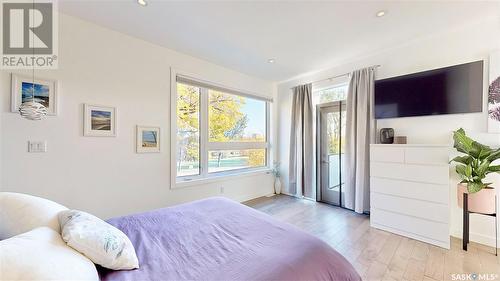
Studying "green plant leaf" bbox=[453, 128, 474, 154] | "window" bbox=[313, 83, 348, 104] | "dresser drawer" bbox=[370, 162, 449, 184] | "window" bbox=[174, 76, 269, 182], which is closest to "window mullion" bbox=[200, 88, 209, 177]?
"window" bbox=[174, 76, 269, 182]

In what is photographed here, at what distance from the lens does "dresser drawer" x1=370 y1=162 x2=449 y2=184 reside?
229 cm

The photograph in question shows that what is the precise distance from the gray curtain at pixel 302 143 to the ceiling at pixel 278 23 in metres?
1.06

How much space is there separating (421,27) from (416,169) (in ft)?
5.71

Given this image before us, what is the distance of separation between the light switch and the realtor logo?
0.76 metres

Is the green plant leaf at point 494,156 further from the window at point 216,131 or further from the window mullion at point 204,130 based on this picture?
the window mullion at point 204,130

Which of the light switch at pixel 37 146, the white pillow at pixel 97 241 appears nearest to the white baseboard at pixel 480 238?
the white pillow at pixel 97 241

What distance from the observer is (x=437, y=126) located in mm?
2625

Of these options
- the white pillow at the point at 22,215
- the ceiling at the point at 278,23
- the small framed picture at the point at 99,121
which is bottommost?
the white pillow at the point at 22,215

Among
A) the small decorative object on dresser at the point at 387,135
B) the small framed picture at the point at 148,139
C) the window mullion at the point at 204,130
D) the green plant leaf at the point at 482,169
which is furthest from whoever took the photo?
the window mullion at the point at 204,130

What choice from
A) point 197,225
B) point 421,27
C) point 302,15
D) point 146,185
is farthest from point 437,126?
point 146,185

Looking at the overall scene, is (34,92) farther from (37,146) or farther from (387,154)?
(387,154)

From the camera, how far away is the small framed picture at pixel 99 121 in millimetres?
2353

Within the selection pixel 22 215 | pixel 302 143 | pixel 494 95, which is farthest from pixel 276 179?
pixel 22 215

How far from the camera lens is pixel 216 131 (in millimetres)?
3758
